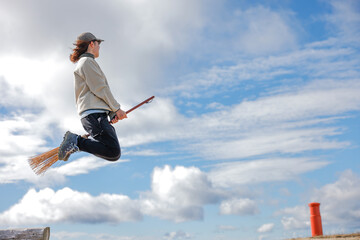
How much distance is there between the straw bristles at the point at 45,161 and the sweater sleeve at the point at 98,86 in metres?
1.43

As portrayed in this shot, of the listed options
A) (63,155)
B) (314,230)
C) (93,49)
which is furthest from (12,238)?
(314,230)

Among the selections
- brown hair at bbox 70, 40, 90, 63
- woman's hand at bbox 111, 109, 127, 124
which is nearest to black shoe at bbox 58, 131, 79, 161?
woman's hand at bbox 111, 109, 127, 124

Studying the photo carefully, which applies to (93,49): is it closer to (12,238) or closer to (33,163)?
(33,163)

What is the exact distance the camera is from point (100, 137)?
236 inches

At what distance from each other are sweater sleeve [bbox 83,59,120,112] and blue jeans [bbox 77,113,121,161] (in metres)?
0.21

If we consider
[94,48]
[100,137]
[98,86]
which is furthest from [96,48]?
[100,137]

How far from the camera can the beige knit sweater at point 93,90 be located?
6.03m

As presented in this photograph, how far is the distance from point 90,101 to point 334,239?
20.7ft

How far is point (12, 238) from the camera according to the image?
5109 mm

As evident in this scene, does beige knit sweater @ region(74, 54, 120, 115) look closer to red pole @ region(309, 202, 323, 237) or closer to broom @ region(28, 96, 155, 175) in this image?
broom @ region(28, 96, 155, 175)

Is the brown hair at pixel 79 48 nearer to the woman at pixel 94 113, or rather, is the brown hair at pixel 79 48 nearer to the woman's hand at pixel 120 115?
the woman at pixel 94 113

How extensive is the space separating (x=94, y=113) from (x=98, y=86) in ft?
1.36

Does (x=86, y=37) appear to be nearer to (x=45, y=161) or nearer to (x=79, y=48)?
(x=79, y=48)

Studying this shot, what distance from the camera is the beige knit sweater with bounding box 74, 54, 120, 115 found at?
6.03m
